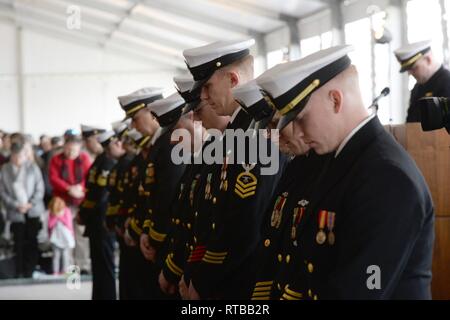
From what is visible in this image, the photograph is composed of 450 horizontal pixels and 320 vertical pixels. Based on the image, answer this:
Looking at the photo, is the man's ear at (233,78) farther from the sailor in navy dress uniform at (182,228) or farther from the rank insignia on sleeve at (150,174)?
the rank insignia on sleeve at (150,174)

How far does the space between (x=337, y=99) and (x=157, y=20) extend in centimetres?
1485

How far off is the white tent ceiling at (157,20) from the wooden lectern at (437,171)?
8517 millimetres

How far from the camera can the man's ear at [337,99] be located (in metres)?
1.94

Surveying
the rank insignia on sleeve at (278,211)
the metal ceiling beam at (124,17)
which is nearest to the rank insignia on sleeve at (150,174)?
the rank insignia on sleeve at (278,211)

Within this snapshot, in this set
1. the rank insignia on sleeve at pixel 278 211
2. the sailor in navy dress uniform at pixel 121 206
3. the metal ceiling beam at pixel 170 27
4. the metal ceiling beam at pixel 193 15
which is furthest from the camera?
the metal ceiling beam at pixel 170 27

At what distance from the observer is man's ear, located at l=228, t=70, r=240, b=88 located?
3.03 meters

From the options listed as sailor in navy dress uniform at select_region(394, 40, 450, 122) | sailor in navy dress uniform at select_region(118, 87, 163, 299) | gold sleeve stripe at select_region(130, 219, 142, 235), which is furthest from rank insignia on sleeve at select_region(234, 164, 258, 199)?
sailor in navy dress uniform at select_region(394, 40, 450, 122)

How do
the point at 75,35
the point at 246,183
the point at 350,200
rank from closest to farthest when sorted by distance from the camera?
1. the point at 350,200
2. the point at 246,183
3. the point at 75,35

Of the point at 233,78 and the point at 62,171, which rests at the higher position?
the point at 233,78

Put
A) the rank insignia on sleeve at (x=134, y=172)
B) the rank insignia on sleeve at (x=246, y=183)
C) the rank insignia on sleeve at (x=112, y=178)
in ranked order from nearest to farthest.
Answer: the rank insignia on sleeve at (x=246, y=183) < the rank insignia on sleeve at (x=134, y=172) < the rank insignia on sleeve at (x=112, y=178)

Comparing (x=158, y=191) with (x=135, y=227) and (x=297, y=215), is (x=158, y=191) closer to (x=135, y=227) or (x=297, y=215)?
(x=135, y=227)

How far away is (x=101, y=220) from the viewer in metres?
6.68

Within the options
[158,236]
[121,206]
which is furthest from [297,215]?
[121,206]

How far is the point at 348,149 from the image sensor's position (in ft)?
6.38
